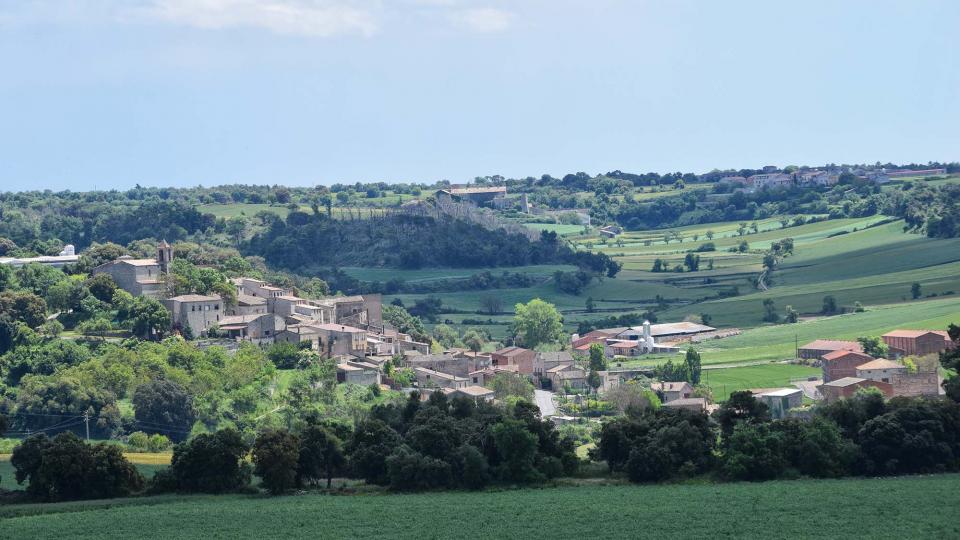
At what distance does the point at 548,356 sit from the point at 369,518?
3770cm

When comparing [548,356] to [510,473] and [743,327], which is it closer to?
[743,327]

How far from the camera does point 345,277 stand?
4515 inches

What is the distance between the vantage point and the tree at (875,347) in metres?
75.3

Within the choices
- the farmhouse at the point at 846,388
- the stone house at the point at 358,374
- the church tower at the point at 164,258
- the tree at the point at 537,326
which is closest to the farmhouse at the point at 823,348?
the farmhouse at the point at 846,388

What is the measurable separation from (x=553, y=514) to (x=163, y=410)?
80.4ft

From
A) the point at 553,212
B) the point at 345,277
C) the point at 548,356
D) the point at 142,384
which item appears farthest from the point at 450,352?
the point at 553,212

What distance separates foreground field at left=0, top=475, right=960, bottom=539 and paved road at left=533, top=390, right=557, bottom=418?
69.1 feet

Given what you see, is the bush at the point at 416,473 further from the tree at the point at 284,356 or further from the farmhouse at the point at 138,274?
the farmhouse at the point at 138,274

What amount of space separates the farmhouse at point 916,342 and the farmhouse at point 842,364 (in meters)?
3.58

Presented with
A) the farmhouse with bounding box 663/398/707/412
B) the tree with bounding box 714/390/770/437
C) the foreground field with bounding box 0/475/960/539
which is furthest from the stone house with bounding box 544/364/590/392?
the foreground field with bounding box 0/475/960/539

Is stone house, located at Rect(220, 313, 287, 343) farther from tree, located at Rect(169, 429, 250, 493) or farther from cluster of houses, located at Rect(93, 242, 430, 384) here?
tree, located at Rect(169, 429, 250, 493)

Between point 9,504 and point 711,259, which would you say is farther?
point 711,259

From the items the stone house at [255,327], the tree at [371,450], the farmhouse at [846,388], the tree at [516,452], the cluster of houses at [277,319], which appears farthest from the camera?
the stone house at [255,327]

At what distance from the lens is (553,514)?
41781 mm
